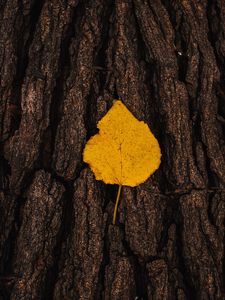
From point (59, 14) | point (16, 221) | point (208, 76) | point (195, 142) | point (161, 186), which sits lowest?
point (16, 221)

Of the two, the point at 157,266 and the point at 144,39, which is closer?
the point at 157,266

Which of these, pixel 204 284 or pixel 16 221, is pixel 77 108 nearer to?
pixel 16 221

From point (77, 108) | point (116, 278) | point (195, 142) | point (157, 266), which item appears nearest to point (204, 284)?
point (157, 266)
